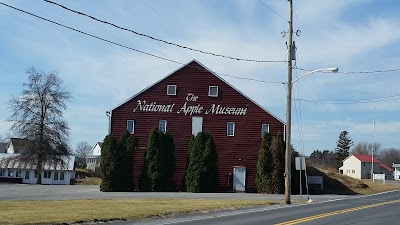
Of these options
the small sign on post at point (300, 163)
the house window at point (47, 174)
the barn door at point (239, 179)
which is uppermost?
the small sign on post at point (300, 163)

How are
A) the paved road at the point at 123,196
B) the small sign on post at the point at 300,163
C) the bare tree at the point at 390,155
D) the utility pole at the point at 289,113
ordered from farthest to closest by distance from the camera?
the bare tree at the point at 390,155 → the paved road at the point at 123,196 → the small sign on post at the point at 300,163 → the utility pole at the point at 289,113

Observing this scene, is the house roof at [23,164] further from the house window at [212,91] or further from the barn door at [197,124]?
the house window at [212,91]

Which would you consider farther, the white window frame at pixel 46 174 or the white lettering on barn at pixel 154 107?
the white window frame at pixel 46 174

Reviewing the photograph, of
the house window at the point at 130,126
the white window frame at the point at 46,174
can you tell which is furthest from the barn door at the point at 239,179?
the white window frame at the point at 46,174

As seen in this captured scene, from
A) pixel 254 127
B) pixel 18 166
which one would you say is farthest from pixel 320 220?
pixel 18 166

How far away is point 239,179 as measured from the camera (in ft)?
154

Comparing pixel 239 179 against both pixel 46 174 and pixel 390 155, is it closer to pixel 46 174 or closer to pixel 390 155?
pixel 46 174

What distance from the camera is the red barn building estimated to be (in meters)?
47.3

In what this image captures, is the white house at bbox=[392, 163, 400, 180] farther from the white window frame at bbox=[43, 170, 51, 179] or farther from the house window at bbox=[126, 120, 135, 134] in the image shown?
the house window at bbox=[126, 120, 135, 134]

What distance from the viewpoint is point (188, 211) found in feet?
71.8

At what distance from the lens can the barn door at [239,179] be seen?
46.8 metres

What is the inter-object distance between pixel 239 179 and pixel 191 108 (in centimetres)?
793

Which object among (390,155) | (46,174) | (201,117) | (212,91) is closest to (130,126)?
(201,117)

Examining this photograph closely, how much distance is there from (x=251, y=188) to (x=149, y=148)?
33.0 ft
